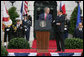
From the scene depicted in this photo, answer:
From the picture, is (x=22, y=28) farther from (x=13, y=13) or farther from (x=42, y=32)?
(x=42, y=32)

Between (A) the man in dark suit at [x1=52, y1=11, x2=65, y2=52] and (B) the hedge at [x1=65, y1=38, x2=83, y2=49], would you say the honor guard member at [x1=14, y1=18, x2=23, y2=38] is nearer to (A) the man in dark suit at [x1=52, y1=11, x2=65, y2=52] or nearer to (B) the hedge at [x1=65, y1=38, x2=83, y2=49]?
(B) the hedge at [x1=65, y1=38, x2=83, y2=49]

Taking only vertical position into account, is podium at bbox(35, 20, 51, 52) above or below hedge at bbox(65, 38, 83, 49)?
above

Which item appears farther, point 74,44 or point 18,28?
point 18,28

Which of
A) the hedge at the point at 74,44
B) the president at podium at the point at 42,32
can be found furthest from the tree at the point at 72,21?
the president at podium at the point at 42,32

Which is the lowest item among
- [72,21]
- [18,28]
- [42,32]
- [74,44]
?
[74,44]

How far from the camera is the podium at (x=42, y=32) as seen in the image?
33.1 feet

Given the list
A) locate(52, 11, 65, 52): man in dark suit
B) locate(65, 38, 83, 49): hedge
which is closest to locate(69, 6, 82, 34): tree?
locate(65, 38, 83, 49): hedge

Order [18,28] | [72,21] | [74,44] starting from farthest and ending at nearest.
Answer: [72,21]
[18,28]
[74,44]

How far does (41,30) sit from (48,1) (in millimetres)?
8864

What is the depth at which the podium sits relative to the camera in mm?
10078

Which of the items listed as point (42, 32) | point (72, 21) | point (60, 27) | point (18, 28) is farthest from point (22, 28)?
point (42, 32)

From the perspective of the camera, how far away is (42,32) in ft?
33.1

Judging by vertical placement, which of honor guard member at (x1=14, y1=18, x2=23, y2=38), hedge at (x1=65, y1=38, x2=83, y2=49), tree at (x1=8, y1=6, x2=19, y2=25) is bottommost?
hedge at (x1=65, y1=38, x2=83, y2=49)

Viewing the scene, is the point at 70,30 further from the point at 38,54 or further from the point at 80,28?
the point at 38,54
